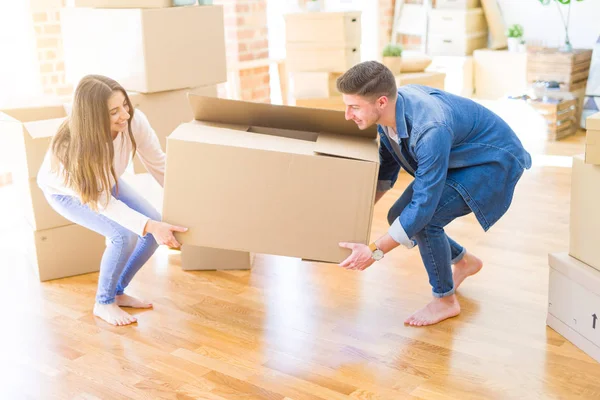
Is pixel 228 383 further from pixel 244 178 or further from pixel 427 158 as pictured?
pixel 427 158

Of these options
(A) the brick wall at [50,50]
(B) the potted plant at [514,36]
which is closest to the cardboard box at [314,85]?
(A) the brick wall at [50,50]

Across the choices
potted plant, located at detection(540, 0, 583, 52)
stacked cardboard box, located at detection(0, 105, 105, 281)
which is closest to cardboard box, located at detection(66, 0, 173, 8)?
stacked cardboard box, located at detection(0, 105, 105, 281)

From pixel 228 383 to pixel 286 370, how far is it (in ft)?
0.58

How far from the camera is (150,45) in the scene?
3.02 m

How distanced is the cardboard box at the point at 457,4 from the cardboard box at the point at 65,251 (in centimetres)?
415

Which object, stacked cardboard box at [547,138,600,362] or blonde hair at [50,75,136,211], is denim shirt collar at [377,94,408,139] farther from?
blonde hair at [50,75,136,211]

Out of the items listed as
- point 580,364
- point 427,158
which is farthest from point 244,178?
point 580,364

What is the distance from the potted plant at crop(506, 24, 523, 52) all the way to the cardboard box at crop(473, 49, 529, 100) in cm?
6

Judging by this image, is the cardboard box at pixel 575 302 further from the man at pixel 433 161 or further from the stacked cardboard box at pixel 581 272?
the man at pixel 433 161

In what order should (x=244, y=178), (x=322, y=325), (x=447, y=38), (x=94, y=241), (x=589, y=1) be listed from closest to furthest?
1. (x=244, y=178)
2. (x=322, y=325)
3. (x=94, y=241)
4. (x=589, y=1)
5. (x=447, y=38)

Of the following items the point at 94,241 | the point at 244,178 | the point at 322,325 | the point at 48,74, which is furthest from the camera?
the point at 48,74

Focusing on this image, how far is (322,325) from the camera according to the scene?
8.22 feet

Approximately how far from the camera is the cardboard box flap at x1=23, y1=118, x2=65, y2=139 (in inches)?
108

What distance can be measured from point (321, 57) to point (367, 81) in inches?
94.0
